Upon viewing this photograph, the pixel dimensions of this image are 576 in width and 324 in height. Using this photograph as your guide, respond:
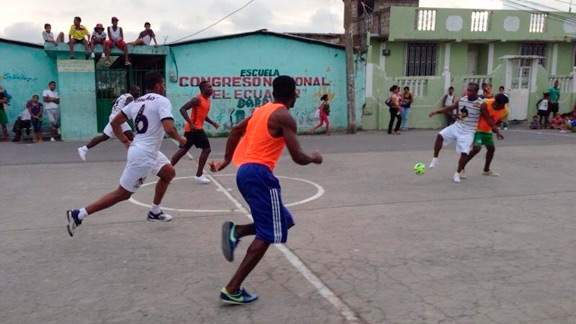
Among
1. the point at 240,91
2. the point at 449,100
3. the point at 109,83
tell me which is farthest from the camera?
the point at 449,100

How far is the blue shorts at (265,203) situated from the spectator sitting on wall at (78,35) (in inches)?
555

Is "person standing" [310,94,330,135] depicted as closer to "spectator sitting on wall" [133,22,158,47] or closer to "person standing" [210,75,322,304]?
"spectator sitting on wall" [133,22,158,47]

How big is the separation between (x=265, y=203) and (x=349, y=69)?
52.4 ft

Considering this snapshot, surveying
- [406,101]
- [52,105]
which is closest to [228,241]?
[52,105]

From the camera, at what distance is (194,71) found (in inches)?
720

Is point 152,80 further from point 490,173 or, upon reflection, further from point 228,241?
point 490,173

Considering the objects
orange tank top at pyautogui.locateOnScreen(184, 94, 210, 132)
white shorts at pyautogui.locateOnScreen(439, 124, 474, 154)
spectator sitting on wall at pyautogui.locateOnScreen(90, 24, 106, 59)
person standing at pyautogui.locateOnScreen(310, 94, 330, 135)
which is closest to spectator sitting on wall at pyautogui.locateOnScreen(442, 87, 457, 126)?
person standing at pyautogui.locateOnScreen(310, 94, 330, 135)

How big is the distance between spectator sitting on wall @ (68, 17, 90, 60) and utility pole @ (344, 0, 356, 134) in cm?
882

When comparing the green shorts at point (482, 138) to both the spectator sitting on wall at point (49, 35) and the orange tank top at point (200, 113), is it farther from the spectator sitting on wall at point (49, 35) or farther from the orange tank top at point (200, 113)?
the spectator sitting on wall at point (49, 35)

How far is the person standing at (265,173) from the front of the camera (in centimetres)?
407

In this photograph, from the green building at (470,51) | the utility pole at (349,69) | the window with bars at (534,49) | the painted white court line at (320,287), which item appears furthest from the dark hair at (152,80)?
the window with bars at (534,49)

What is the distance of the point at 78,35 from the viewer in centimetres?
1652

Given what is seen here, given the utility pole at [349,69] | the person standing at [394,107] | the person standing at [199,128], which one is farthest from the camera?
the person standing at [394,107]

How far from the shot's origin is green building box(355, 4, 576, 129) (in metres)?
22.5
